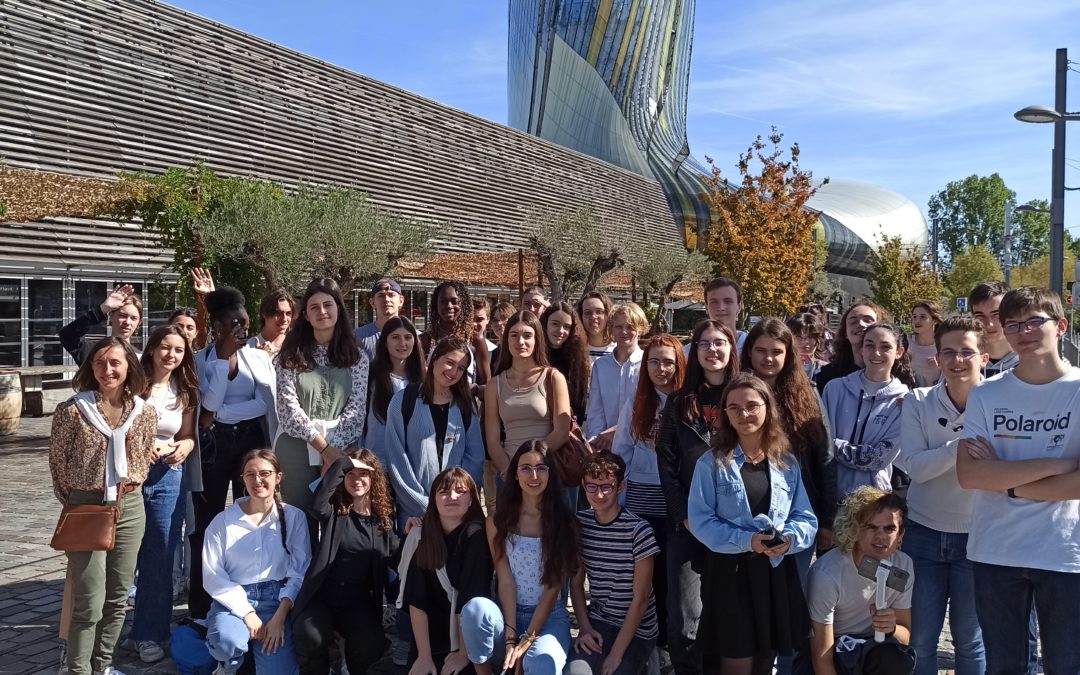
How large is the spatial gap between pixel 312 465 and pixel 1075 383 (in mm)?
3685

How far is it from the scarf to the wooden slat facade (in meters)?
12.1

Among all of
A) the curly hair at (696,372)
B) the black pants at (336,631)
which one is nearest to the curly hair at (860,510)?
the curly hair at (696,372)

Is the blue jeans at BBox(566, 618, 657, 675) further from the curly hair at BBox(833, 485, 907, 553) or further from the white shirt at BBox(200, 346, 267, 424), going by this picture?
the white shirt at BBox(200, 346, 267, 424)

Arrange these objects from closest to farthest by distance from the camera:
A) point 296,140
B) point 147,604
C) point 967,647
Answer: point 967,647 < point 147,604 < point 296,140

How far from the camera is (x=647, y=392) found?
4594mm

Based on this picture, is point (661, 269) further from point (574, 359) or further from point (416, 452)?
point (416, 452)

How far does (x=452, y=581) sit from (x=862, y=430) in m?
2.17

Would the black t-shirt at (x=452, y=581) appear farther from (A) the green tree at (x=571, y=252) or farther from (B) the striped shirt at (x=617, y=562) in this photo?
(A) the green tree at (x=571, y=252)

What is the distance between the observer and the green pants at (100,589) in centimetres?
405

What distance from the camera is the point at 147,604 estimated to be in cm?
455

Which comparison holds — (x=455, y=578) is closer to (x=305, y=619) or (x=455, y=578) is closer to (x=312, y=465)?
(x=305, y=619)

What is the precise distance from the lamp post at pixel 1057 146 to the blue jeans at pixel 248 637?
11.4 metres

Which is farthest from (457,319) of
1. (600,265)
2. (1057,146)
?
(600,265)

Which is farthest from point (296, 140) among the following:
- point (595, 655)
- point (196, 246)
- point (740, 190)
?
point (595, 655)
